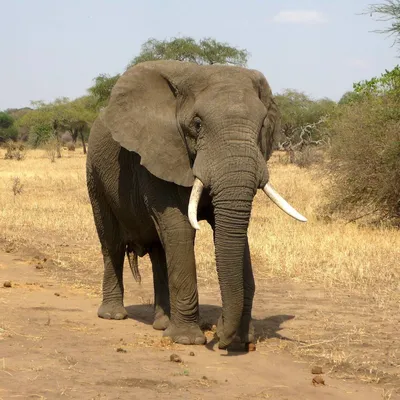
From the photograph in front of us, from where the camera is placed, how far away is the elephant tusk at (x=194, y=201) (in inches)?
220

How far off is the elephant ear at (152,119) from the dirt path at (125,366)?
130 cm

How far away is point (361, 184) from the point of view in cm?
1398

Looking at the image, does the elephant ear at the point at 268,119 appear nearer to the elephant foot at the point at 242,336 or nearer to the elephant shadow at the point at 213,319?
the elephant foot at the point at 242,336

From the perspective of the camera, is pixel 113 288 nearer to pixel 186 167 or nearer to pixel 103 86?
pixel 186 167

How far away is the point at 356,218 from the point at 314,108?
28.9m

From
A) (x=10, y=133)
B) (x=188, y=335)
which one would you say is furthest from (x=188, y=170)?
(x=10, y=133)

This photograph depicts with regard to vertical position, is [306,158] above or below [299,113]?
below

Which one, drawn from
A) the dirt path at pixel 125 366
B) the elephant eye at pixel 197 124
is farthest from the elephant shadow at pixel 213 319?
the elephant eye at pixel 197 124

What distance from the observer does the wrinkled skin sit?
5535mm

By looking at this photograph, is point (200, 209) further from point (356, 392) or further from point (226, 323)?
point (356, 392)

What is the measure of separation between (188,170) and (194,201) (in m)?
0.43

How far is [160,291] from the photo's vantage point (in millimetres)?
7242

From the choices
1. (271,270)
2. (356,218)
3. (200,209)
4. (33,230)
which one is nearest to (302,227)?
(356,218)

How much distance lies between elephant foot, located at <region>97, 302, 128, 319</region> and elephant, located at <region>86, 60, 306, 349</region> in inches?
19.0
